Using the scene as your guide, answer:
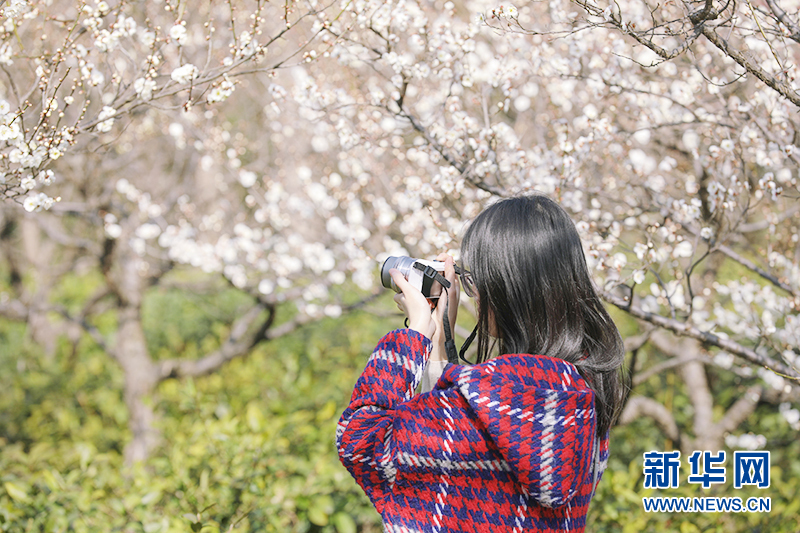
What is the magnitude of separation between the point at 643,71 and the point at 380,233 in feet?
5.86

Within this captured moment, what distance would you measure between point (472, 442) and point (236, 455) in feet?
6.64

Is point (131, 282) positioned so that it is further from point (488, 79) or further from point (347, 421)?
point (347, 421)

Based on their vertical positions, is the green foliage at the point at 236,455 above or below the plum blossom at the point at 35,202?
below

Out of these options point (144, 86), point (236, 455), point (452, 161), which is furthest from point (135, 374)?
point (452, 161)

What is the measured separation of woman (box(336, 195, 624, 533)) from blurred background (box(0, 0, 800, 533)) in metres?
0.66

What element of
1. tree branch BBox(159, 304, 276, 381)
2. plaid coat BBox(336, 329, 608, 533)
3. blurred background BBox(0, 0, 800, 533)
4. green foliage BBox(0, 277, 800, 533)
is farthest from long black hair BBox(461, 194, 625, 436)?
tree branch BBox(159, 304, 276, 381)

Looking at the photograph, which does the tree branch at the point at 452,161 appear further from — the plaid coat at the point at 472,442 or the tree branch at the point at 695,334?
the plaid coat at the point at 472,442

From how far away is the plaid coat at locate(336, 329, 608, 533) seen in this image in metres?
1.29

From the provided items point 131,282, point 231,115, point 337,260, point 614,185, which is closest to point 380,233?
point 337,260

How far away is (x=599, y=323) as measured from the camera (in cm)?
150

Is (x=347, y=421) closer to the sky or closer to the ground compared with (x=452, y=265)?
closer to the ground

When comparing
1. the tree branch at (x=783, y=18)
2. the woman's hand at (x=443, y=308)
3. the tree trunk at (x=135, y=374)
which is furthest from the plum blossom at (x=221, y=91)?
the tree trunk at (x=135, y=374)

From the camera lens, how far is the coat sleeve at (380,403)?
138 centimetres

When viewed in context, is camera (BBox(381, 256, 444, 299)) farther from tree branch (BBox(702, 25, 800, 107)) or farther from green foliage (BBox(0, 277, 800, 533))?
green foliage (BBox(0, 277, 800, 533))
